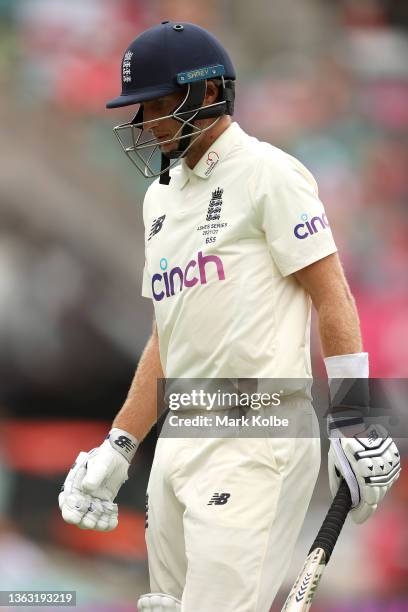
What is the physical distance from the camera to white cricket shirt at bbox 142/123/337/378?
288 centimetres

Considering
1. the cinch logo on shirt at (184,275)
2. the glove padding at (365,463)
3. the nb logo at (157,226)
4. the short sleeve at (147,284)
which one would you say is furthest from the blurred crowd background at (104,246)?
the glove padding at (365,463)

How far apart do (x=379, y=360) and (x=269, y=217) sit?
10.3 feet

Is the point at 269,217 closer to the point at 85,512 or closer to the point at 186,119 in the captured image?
the point at 186,119

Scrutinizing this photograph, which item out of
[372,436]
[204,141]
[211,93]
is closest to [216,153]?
[204,141]

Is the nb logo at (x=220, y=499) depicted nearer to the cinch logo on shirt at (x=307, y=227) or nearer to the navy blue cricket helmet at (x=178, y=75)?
the cinch logo on shirt at (x=307, y=227)

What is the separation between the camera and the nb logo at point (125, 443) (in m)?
3.25

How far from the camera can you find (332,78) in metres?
6.09

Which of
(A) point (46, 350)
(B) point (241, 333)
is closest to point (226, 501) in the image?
(B) point (241, 333)

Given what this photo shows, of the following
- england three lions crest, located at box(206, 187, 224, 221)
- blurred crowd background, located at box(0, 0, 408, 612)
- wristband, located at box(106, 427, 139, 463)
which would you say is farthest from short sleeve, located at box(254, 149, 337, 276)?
blurred crowd background, located at box(0, 0, 408, 612)

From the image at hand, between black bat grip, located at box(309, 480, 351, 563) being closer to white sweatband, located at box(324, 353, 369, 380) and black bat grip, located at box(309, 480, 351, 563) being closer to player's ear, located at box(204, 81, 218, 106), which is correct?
white sweatband, located at box(324, 353, 369, 380)

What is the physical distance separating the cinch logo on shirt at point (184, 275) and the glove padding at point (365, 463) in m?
0.47

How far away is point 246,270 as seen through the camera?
290 cm

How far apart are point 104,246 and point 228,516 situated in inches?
126

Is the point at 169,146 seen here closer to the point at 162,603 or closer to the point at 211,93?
the point at 211,93
